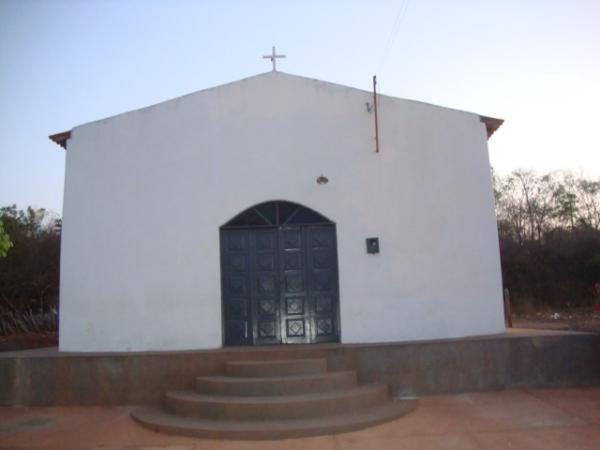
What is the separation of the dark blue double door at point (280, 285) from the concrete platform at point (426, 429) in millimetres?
2231

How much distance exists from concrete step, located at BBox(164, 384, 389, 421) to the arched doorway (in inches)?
78.2

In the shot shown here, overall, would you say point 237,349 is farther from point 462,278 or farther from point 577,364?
point 577,364

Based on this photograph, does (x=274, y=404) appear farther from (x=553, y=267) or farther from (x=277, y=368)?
(x=553, y=267)

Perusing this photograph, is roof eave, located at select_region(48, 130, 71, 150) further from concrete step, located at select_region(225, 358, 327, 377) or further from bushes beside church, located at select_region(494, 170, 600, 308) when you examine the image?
bushes beside church, located at select_region(494, 170, 600, 308)

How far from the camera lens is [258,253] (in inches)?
363

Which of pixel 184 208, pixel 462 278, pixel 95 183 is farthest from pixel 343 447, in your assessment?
pixel 95 183

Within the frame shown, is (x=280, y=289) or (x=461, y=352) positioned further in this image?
(x=280, y=289)

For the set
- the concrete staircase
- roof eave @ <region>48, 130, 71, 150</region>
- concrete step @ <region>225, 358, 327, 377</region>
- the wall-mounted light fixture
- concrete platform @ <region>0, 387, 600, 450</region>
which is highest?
roof eave @ <region>48, 130, 71, 150</region>

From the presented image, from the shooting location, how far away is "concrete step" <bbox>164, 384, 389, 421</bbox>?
658 centimetres

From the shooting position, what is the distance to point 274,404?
21.6 ft

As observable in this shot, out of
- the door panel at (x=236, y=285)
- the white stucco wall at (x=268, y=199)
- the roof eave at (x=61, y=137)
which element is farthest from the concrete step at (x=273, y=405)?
the roof eave at (x=61, y=137)

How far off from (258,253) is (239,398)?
293 centimetres

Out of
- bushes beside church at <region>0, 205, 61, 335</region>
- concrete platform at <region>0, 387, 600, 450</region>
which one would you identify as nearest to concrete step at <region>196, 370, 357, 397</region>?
concrete platform at <region>0, 387, 600, 450</region>

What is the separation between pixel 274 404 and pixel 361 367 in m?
1.79
